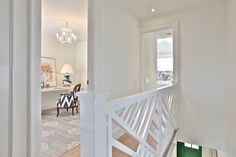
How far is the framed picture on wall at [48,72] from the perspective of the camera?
536cm

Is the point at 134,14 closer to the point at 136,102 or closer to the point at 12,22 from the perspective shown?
the point at 136,102

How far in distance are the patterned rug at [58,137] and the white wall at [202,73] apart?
2563mm

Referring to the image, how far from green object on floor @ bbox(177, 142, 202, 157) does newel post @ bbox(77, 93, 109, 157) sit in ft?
12.5

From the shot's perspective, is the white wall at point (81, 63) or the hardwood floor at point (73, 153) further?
the white wall at point (81, 63)

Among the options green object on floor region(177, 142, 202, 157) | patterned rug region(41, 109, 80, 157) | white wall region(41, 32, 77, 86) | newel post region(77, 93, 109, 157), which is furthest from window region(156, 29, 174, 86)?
newel post region(77, 93, 109, 157)

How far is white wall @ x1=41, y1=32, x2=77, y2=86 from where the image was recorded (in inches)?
214

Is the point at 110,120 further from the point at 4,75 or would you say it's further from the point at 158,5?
the point at 158,5

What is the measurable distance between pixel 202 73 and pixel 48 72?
4.78 meters

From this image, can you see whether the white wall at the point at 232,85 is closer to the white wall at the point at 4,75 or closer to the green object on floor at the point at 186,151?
the green object on floor at the point at 186,151

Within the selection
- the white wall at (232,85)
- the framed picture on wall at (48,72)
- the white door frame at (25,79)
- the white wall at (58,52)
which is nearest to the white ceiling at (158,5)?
the white wall at (232,85)

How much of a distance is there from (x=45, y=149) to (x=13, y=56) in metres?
1.87

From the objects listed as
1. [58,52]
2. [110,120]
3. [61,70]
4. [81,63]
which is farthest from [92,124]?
[81,63]

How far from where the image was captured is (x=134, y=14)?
4.01 m

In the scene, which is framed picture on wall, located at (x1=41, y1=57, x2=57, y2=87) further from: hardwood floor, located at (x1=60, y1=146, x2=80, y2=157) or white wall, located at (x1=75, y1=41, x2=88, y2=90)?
hardwood floor, located at (x1=60, y1=146, x2=80, y2=157)
